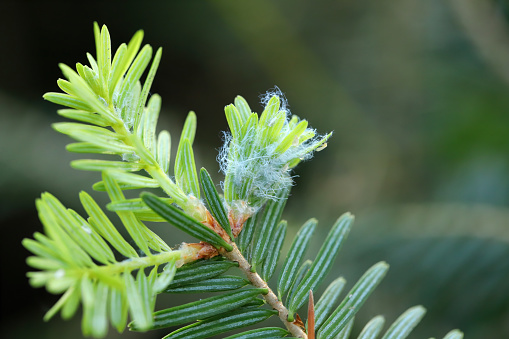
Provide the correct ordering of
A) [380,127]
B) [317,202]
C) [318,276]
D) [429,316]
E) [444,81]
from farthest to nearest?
[380,127] < [317,202] < [444,81] < [429,316] < [318,276]

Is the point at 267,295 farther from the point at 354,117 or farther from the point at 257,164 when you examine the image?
the point at 354,117

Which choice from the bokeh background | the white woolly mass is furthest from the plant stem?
the bokeh background

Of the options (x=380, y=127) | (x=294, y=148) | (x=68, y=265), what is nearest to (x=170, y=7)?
(x=380, y=127)

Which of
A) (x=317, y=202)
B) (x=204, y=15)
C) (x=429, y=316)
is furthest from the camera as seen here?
(x=204, y=15)

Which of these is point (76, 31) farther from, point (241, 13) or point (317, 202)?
point (317, 202)

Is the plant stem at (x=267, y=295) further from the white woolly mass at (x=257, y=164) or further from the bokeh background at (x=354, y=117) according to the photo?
the bokeh background at (x=354, y=117)

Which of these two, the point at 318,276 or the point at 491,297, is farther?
the point at 491,297

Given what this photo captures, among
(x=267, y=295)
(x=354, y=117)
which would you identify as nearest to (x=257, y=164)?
(x=267, y=295)

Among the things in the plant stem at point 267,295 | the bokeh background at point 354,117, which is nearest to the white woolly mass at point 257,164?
the plant stem at point 267,295
